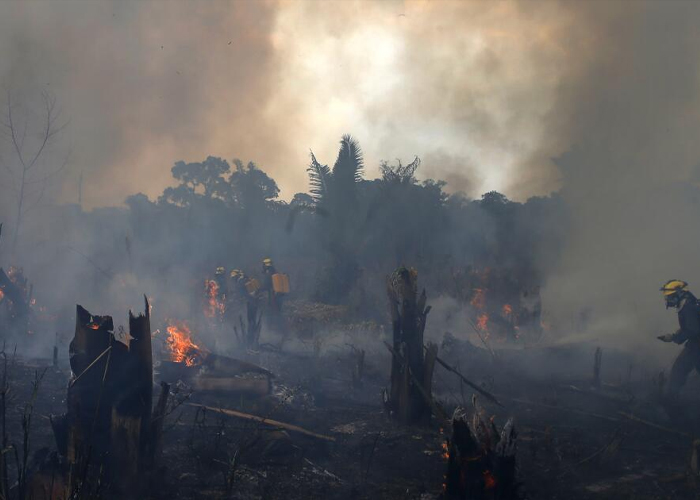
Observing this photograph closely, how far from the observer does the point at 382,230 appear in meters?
26.7

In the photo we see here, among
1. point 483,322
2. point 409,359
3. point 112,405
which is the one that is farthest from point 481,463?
point 483,322

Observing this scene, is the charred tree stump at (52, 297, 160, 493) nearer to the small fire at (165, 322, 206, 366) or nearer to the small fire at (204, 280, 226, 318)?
the small fire at (165, 322, 206, 366)

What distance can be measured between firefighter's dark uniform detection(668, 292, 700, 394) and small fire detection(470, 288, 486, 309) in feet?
32.9

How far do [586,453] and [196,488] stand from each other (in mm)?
5744

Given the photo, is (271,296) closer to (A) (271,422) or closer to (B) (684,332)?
(A) (271,422)

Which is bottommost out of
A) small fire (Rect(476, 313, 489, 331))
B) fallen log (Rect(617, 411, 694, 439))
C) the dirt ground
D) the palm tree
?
the dirt ground

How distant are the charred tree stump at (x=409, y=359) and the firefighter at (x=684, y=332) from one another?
16.6 feet

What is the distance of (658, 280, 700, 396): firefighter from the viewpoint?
31.4 ft

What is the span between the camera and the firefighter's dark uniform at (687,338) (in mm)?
9547

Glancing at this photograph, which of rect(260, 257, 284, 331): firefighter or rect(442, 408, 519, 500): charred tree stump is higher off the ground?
rect(260, 257, 284, 331): firefighter

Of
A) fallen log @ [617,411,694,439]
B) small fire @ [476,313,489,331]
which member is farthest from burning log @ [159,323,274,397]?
small fire @ [476,313,489,331]

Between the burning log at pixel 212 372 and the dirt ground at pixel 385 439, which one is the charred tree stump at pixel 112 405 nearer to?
the dirt ground at pixel 385 439

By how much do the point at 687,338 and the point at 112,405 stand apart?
10498 millimetres

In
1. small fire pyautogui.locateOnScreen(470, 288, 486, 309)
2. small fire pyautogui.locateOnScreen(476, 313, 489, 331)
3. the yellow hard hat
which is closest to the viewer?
the yellow hard hat
